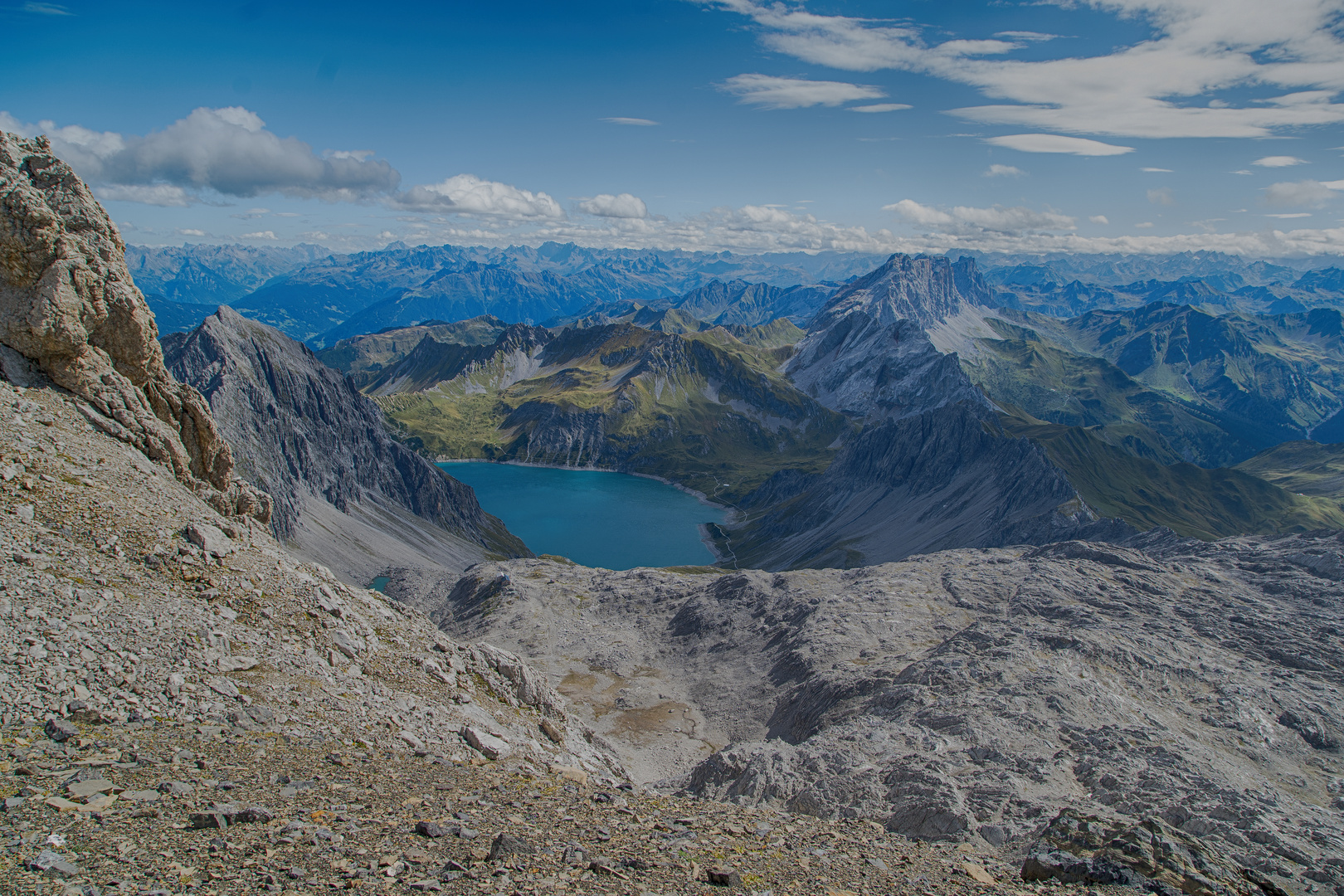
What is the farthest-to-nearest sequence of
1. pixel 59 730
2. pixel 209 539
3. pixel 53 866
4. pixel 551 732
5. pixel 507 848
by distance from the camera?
pixel 551 732 → pixel 209 539 → pixel 59 730 → pixel 507 848 → pixel 53 866

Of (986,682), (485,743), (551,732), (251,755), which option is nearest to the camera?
(251,755)

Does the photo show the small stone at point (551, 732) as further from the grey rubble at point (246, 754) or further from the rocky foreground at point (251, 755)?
the grey rubble at point (246, 754)

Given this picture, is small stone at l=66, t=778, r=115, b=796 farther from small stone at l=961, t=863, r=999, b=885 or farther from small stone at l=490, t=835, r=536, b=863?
small stone at l=961, t=863, r=999, b=885

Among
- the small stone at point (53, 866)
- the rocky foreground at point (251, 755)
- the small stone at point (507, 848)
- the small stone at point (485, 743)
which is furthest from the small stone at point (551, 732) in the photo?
the small stone at point (53, 866)

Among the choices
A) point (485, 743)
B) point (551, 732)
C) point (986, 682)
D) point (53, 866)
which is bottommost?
point (986, 682)

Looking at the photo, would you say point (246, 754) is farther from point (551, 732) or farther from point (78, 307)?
point (78, 307)

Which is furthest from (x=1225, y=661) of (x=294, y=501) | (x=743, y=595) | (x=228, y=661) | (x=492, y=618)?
(x=294, y=501)

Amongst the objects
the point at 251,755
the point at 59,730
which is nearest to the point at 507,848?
the point at 251,755
